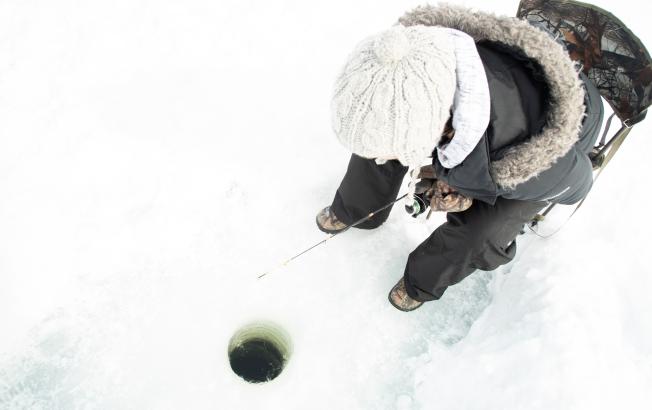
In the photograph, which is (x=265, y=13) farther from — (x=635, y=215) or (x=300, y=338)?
(x=635, y=215)

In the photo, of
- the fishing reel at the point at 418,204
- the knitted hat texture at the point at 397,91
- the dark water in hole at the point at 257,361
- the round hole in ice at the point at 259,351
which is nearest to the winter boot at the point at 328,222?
the fishing reel at the point at 418,204

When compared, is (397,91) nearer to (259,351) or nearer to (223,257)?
(223,257)

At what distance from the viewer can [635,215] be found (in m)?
2.48

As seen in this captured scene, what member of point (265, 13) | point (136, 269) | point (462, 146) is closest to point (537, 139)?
point (462, 146)

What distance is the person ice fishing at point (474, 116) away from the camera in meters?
1.19

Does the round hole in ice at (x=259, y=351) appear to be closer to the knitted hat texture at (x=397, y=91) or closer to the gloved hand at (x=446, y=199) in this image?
the gloved hand at (x=446, y=199)

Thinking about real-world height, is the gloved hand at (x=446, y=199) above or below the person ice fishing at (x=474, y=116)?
below

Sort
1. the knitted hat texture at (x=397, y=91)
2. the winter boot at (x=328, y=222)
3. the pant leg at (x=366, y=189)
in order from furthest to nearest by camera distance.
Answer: the winter boot at (x=328, y=222)
the pant leg at (x=366, y=189)
the knitted hat texture at (x=397, y=91)

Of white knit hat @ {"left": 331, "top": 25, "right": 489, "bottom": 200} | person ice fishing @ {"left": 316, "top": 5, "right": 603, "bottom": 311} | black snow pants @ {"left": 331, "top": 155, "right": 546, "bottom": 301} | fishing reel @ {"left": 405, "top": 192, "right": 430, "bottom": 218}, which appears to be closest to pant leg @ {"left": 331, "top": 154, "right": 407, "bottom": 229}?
black snow pants @ {"left": 331, "top": 155, "right": 546, "bottom": 301}

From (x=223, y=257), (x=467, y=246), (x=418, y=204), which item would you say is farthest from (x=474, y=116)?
(x=223, y=257)

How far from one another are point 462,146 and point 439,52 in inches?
13.0

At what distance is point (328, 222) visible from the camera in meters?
2.60

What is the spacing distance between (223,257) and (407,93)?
1644 mm

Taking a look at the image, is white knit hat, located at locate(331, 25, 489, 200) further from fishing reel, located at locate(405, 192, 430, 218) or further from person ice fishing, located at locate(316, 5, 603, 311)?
fishing reel, located at locate(405, 192, 430, 218)
